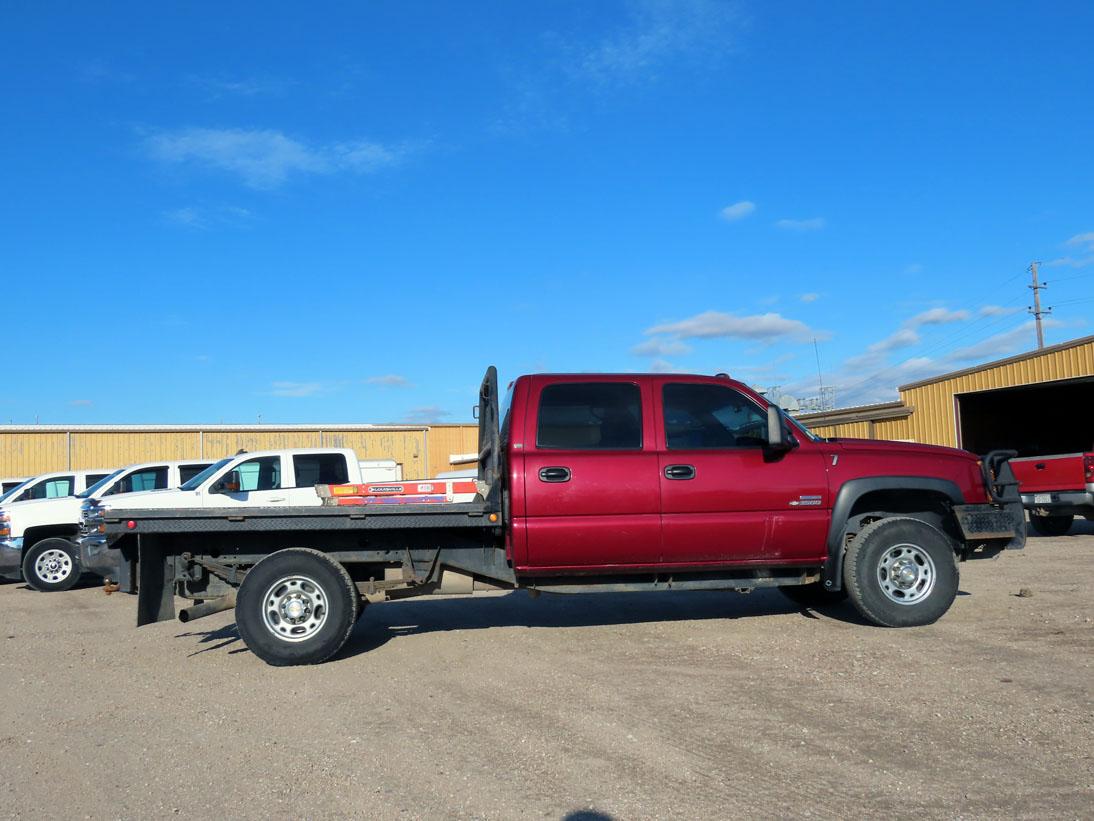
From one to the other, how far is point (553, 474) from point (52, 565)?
977 centimetres

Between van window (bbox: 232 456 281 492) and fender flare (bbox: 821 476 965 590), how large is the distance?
22.2 ft

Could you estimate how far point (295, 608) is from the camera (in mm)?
6828

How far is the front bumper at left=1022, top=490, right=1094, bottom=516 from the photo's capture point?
47.5 ft

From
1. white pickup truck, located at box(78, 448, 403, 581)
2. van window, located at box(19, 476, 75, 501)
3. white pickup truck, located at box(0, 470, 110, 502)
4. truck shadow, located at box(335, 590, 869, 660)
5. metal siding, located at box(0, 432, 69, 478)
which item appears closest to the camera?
truck shadow, located at box(335, 590, 869, 660)

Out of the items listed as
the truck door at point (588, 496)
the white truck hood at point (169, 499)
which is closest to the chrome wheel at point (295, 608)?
the truck door at point (588, 496)

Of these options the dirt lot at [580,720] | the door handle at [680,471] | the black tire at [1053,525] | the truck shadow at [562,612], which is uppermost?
the door handle at [680,471]

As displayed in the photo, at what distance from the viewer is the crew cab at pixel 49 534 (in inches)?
509

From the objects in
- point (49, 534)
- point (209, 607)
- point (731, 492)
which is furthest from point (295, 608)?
point (49, 534)

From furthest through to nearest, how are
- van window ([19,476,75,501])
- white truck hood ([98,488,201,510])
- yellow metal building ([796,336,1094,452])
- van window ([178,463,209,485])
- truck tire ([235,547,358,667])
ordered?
yellow metal building ([796,336,1094,452]) < van window ([19,476,75,501]) < van window ([178,463,209,485]) < white truck hood ([98,488,201,510]) < truck tire ([235,547,358,667])

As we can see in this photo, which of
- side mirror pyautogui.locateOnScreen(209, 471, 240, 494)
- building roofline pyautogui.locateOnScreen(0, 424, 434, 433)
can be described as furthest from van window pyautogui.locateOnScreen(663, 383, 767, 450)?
building roofline pyautogui.locateOnScreen(0, 424, 434, 433)

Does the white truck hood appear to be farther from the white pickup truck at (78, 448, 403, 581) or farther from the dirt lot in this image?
the dirt lot

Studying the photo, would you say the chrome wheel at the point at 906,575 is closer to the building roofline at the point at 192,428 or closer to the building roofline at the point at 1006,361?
the building roofline at the point at 1006,361

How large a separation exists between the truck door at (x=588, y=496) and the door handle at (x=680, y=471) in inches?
4.3

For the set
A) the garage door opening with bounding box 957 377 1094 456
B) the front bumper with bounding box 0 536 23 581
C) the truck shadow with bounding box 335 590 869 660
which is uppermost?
the garage door opening with bounding box 957 377 1094 456
